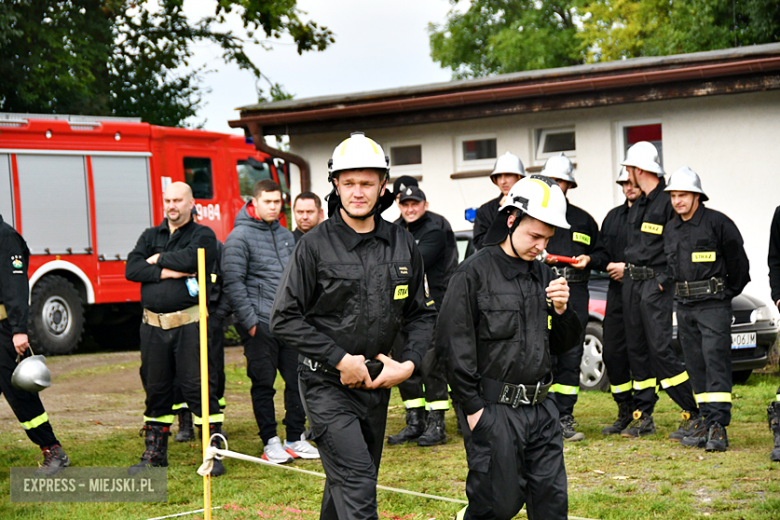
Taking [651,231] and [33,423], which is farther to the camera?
[651,231]

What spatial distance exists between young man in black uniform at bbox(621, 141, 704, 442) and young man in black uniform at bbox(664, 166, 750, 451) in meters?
0.19

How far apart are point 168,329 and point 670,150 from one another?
28.2 feet

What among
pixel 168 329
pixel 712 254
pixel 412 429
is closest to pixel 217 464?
pixel 168 329

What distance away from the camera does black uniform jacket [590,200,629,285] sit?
820cm

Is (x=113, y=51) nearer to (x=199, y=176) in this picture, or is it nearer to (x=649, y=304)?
(x=199, y=176)

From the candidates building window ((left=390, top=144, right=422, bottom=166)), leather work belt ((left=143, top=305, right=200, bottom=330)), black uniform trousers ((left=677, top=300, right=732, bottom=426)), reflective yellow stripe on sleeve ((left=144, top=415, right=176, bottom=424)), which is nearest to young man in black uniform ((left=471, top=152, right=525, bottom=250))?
black uniform trousers ((left=677, top=300, right=732, bottom=426))

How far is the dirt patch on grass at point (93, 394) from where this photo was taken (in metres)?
9.42

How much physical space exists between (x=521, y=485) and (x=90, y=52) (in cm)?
2093

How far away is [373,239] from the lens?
454 cm

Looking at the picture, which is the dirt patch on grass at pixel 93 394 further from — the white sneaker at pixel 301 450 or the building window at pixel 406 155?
the building window at pixel 406 155

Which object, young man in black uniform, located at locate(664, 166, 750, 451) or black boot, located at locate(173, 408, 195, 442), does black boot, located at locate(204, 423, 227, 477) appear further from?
young man in black uniform, located at locate(664, 166, 750, 451)

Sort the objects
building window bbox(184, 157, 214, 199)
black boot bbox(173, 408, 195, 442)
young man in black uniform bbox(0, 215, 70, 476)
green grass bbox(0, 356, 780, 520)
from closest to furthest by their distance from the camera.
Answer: green grass bbox(0, 356, 780, 520)
young man in black uniform bbox(0, 215, 70, 476)
black boot bbox(173, 408, 195, 442)
building window bbox(184, 157, 214, 199)

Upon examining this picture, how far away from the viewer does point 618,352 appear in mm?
8195

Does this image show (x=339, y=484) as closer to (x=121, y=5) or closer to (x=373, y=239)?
(x=373, y=239)
